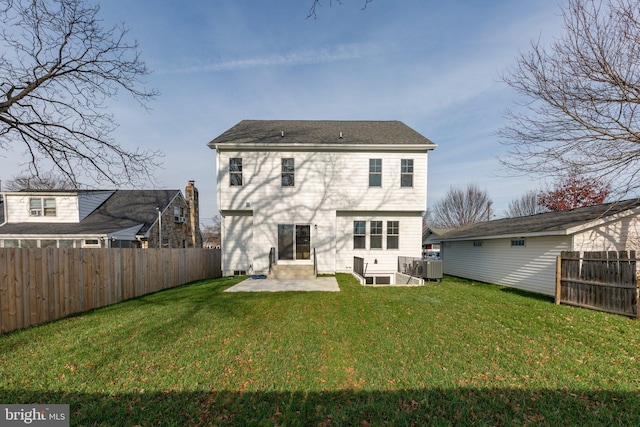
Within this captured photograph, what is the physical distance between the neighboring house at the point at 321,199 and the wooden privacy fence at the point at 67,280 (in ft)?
13.8

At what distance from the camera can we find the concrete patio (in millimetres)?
9070

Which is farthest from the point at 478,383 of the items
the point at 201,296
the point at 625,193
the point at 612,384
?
the point at 625,193

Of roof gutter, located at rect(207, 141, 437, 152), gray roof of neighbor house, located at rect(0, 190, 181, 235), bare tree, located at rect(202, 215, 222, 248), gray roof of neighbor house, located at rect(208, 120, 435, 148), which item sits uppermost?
gray roof of neighbor house, located at rect(208, 120, 435, 148)

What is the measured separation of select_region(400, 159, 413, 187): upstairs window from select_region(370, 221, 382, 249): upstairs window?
2.42 metres

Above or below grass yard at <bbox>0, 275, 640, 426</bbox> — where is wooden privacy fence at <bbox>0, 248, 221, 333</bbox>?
above

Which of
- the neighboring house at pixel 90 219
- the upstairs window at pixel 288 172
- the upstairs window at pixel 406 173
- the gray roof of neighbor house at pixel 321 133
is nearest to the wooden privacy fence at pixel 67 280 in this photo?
the upstairs window at pixel 288 172

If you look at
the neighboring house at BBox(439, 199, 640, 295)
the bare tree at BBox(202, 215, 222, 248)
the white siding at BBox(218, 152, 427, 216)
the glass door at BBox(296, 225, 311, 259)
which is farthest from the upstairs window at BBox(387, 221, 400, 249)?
the bare tree at BBox(202, 215, 222, 248)

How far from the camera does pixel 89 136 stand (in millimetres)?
8492

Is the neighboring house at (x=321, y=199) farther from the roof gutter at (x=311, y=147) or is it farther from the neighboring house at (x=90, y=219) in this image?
the neighboring house at (x=90, y=219)

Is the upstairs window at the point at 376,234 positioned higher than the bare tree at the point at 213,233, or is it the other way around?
the upstairs window at the point at 376,234

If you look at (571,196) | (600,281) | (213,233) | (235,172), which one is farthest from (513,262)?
(213,233)

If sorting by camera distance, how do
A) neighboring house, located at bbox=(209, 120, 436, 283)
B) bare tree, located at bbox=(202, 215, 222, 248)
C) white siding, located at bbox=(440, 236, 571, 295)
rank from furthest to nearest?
bare tree, located at bbox=(202, 215, 222, 248), neighboring house, located at bbox=(209, 120, 436, 283), white siding, located at bbox=(440, 236, 571, 295)

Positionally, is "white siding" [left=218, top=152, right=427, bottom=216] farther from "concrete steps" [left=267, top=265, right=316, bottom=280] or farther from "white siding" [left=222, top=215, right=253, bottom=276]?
"concrete steps" [left=267, top=265, right=316, bottom=280]

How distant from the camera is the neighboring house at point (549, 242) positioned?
364 inches
